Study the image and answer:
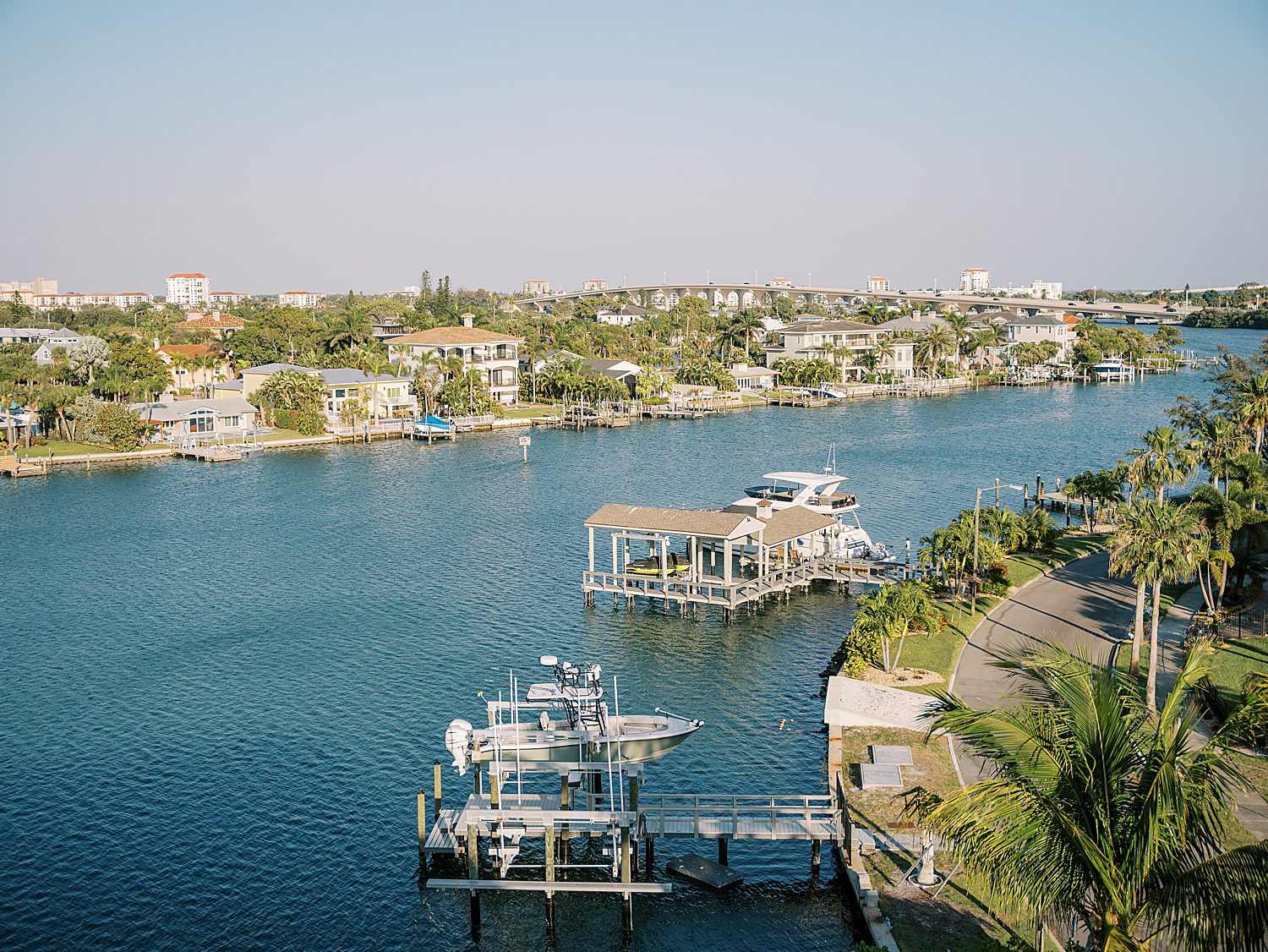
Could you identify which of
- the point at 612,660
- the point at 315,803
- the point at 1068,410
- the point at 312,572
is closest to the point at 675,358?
the point at 1068,410

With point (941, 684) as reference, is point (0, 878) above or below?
below

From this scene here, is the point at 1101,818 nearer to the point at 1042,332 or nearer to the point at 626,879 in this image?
the point at 626,879

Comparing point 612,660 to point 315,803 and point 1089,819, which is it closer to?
point 315,803

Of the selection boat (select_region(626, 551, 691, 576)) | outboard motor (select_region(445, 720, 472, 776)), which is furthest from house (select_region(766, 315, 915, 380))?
outboard motor (select_region(445, 720, 472, 776))

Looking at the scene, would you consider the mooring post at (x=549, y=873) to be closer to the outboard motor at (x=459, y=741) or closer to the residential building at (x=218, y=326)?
the outboard motor at (x=459, y=741)

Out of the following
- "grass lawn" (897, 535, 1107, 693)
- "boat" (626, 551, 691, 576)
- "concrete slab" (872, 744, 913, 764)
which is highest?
"boat" (626, 551, 691, 576)

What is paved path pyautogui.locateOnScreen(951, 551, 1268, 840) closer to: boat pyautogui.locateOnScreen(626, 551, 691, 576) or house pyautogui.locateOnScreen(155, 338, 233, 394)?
boat pyautogui.locateOnScreen(626, 551, 691, 576)
